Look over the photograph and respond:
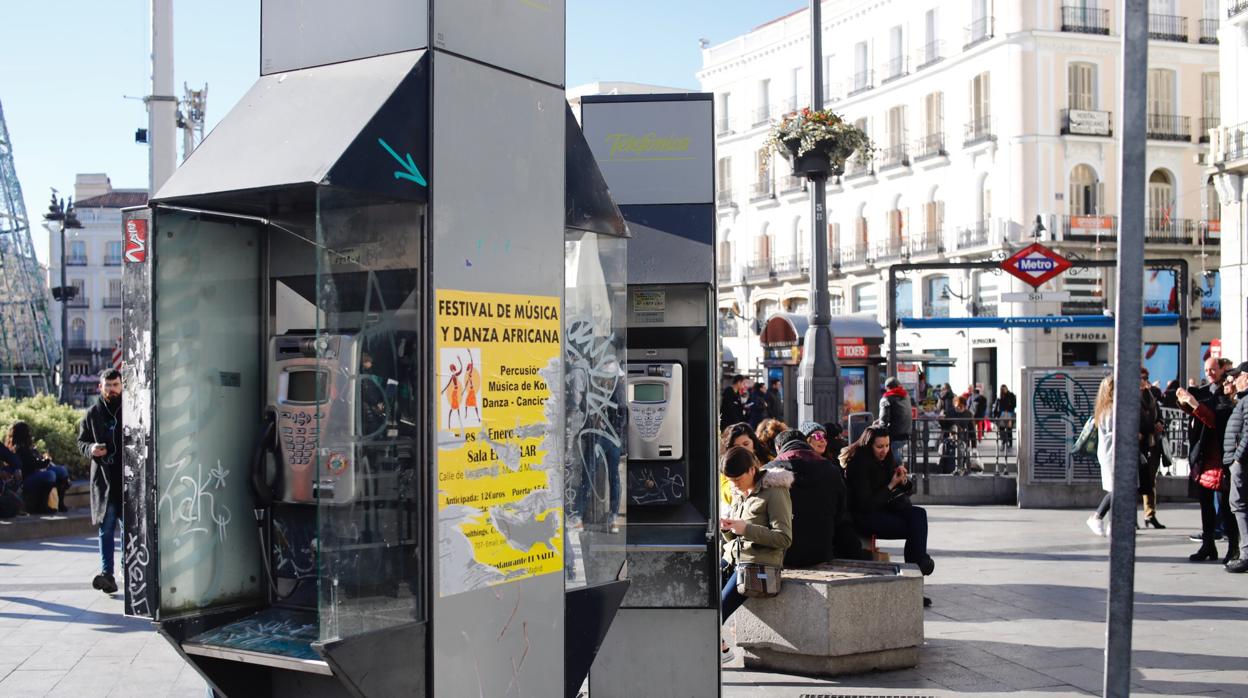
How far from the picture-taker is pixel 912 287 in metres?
44.3

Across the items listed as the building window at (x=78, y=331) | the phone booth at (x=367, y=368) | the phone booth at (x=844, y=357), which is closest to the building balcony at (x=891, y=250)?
the phone booth at (x=844, y=357)

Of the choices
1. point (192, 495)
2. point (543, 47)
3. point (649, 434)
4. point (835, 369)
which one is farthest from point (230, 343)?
point (835, 369)

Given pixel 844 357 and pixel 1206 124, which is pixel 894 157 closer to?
pixel 1206 124

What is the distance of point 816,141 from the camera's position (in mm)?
14008

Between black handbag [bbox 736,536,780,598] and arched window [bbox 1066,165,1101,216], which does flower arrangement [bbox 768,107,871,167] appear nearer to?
black handbag [bbox 736,536,780,598]

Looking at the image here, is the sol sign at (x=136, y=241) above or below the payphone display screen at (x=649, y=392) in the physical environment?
above

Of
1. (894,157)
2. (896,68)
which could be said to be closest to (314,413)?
(894,157)

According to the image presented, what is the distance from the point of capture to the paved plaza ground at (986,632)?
7188 millimetres

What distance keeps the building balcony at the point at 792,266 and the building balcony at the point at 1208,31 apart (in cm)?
1559

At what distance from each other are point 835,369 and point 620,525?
9213 mm

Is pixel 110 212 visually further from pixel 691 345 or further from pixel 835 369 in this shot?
pixel 691 345

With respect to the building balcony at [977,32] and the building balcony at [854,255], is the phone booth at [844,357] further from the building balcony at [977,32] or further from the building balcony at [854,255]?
the building balcony at [854,255]

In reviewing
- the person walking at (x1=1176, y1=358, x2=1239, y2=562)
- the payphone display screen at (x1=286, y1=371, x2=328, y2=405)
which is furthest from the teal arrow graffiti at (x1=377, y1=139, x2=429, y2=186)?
the person walking at (x1=1176, y1=358, x2=1239, y2=562)

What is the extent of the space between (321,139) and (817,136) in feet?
33.9
